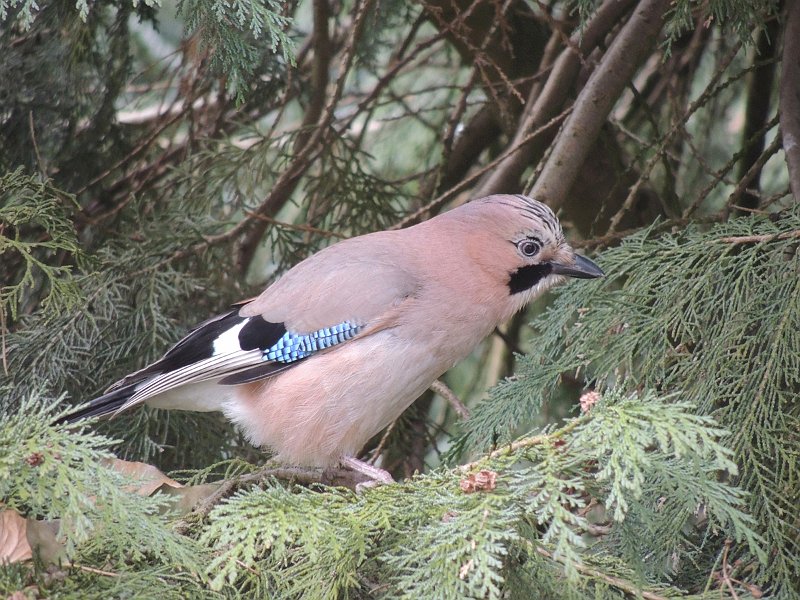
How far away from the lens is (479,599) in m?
1.49

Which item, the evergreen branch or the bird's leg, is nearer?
the evergreen branch

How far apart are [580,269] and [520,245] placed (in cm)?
21

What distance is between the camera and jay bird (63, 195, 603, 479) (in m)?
2.53

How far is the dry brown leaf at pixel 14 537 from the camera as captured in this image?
154cm

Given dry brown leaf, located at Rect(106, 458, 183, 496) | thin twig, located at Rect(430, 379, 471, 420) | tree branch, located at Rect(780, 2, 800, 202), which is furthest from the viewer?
thin twig, located at Rect(430, 379, 471, 420)

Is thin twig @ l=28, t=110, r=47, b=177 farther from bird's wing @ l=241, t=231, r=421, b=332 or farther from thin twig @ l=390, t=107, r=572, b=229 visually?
thin twig @ l=390, t=107, r=572, b=229

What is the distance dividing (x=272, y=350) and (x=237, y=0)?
1041mm

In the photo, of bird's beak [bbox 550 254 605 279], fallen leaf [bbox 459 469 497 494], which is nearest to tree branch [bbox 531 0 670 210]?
bird's beak [bbox 550 254 605 279]

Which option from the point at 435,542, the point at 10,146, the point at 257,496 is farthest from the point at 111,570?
the point at 10,146

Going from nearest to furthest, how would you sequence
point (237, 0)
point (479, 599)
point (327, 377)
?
point (479, 599) < point (237, 0) < point (327, 377)

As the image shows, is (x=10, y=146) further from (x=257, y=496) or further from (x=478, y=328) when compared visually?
(x=257, y=496)

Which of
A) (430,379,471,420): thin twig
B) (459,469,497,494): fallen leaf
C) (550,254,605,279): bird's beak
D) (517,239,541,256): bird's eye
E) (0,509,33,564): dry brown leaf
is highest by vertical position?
(0,509,33,564): dry brown leaf

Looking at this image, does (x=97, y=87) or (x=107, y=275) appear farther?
(x=97, y=87)

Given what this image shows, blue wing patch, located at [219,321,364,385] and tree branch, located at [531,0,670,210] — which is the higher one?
tree branch, located at [531,0,670,210]
